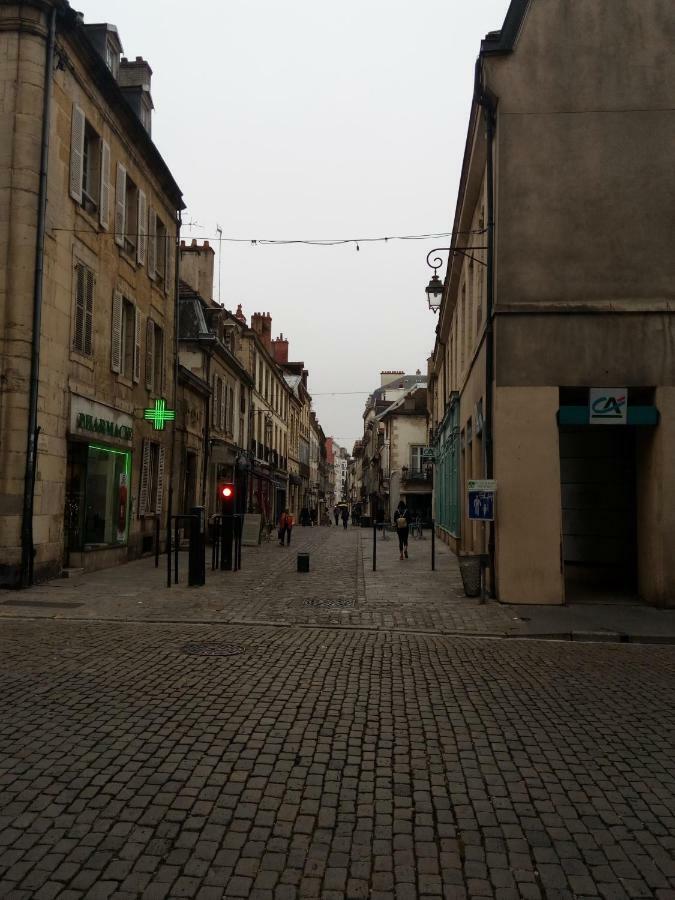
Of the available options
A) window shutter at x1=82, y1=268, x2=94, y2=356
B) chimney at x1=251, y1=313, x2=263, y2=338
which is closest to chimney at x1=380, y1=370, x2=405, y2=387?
chimney at x1=251, y1=313, x2=263, y2=338

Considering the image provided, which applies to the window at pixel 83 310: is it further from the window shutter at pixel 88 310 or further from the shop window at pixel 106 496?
the shop window at pixel 106 496

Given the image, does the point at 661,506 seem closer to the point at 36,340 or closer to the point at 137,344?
the point at 36,340

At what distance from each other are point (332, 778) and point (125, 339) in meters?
15.5

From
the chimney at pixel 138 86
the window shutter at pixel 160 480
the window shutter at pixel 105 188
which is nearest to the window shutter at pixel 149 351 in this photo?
the window shutter at pixel 160 480

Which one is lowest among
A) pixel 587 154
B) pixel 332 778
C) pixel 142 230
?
pixel 332 778

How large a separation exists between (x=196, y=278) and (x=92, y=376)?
15.4 m

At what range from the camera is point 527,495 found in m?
12.1

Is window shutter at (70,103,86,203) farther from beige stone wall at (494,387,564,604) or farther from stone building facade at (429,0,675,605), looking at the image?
beige stone wall at (494,387,564,604)

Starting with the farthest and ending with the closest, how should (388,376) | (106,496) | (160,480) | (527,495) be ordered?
(388,376), (160,480), (106,496), (527,495)

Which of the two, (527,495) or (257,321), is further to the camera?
(257,321)

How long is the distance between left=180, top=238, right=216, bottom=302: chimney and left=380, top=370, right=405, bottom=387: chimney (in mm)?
52696

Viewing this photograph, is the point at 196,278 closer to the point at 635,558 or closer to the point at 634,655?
the point at 635,558

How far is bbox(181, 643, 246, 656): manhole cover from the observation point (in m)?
8.04

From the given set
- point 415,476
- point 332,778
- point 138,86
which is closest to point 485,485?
point 332,778
